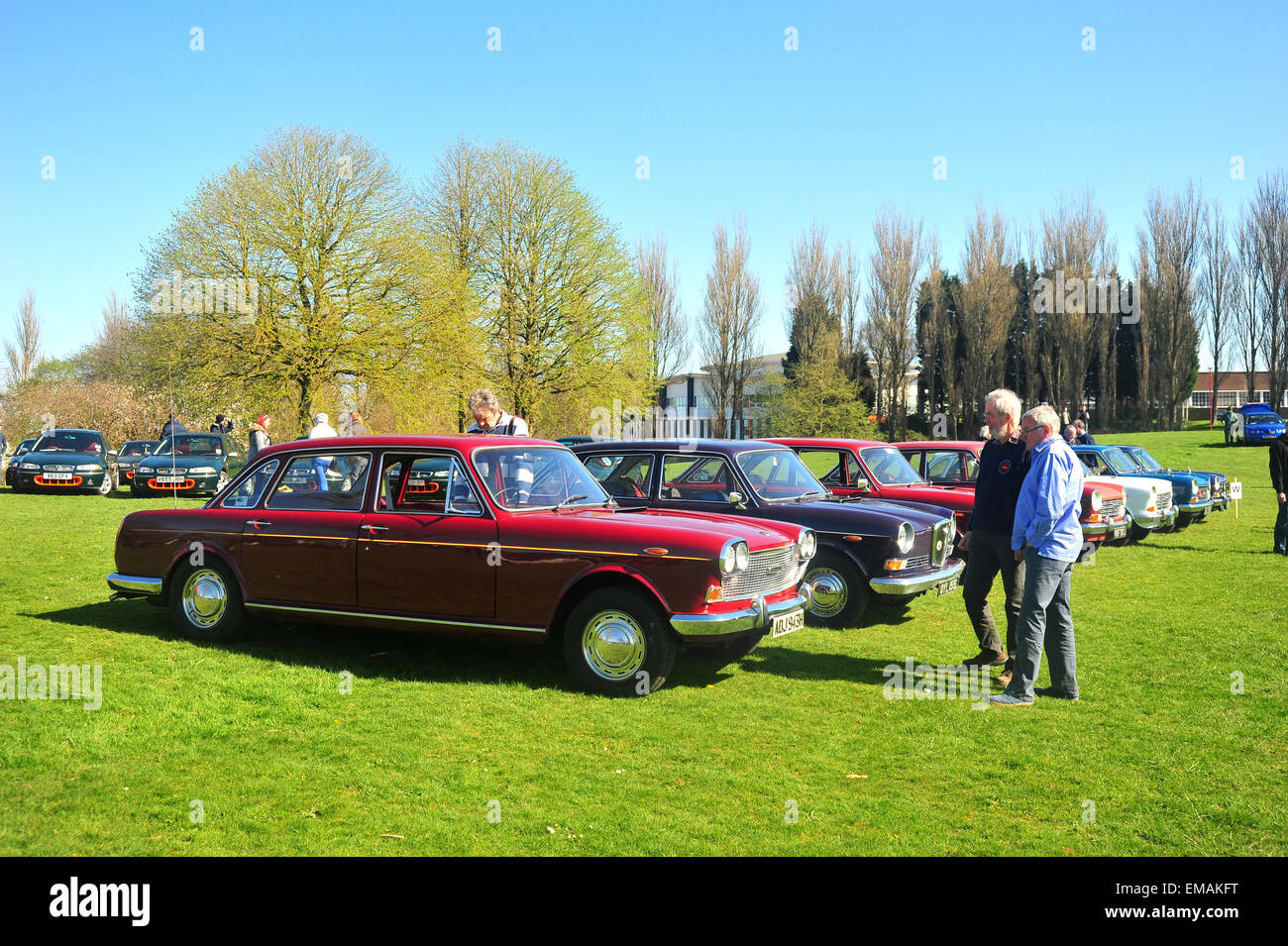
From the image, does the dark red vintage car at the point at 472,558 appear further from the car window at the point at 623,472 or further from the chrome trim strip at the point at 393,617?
the car window at the point at 623,472

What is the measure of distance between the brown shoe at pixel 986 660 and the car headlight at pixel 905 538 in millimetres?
1581

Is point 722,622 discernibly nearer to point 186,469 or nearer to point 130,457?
point 186,469

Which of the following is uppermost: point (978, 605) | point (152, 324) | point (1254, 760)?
point (152, 324)

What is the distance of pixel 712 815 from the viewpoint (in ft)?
14.8

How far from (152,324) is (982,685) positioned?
104 ft

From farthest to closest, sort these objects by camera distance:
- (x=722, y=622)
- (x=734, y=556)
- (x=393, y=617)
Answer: (x=393, y=617), (x=734, y=556), (x=722, y=622)

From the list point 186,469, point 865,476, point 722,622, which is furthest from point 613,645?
point 186,469

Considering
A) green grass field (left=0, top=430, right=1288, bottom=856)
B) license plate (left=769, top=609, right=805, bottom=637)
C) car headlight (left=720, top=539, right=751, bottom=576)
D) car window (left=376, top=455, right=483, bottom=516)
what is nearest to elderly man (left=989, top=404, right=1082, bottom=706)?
green grass field (left=0, top=430, right=1288, bottom=856)

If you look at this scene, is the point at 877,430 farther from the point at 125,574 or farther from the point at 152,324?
the point at 125,574

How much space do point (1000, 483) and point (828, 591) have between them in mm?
2443

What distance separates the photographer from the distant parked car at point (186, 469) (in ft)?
78.7

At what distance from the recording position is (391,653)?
7762 millimetres

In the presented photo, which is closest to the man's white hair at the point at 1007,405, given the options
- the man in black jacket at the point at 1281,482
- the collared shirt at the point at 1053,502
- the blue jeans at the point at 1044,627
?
the collared shirt at the point at 1053,502
